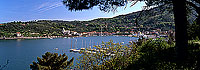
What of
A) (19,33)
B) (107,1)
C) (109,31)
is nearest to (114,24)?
(109,31)

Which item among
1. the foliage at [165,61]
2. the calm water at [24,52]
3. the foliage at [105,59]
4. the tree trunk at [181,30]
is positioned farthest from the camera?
the calm water at [24,52]

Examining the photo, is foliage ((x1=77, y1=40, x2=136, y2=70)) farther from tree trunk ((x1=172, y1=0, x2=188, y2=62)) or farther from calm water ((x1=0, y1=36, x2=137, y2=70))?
calm water ((x1=0, y1=36, x2=137, y2=70))

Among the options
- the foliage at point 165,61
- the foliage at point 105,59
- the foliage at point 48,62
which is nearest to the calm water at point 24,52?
the foliage at point 105,59

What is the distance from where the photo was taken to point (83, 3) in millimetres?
4027

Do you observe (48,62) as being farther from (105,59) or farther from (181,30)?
(181,30)

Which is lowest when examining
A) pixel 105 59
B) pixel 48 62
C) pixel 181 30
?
pixel 48 62

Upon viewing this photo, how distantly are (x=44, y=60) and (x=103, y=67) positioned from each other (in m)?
9.86

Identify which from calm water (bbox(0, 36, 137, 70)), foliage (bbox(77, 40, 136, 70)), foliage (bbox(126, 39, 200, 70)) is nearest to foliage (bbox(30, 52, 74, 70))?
calm water (bbox(0, 36, 137, 70))

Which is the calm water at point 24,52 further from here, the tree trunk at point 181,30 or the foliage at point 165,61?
the tree trunk at point 181,30

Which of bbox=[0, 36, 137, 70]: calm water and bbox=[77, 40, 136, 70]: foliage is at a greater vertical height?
bbox=[77, 40, 136, 70]: foliage

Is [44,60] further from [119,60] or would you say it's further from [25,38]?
[25,38]

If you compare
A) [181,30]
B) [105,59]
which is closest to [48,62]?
[105,59]

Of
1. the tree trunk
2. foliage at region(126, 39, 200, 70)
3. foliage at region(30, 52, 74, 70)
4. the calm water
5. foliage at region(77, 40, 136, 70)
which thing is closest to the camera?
foliage at region(126, 39, 200, 70)

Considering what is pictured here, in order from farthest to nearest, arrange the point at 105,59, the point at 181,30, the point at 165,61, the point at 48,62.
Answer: the point at 48,62 → the point at 105,59 → the point at 165,61 → the point at 181,30
